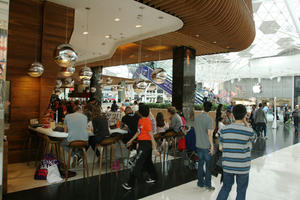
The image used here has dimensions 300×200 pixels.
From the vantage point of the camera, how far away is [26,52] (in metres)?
6.00

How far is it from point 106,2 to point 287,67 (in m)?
29.7

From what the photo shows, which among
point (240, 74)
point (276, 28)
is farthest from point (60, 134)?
point (240, 74)

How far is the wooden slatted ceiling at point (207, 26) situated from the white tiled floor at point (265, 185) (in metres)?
4.06

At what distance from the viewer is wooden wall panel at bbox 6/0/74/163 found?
577 cm

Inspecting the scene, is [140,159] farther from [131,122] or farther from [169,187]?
[131,122]

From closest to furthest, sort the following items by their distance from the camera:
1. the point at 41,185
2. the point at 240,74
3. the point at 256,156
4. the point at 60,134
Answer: the point at 41,185, the point at 60,134, the point at 256,156, the point at 240,74

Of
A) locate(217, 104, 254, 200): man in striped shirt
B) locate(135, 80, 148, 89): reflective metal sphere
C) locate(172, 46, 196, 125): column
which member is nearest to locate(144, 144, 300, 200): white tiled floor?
locate(217, 104, 254, 200): man in striped shirt

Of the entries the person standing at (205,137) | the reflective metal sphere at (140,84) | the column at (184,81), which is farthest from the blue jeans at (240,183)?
the column at (184,81)

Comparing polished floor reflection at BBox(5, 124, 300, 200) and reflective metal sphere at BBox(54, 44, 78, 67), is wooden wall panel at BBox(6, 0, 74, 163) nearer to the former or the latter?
reflective metal sphere at BBox(54, 44, 78, 67)

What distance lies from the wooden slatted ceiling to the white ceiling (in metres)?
0.47

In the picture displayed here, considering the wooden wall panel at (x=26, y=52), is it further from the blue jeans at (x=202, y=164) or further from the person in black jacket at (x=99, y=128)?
the blue jeans at (x=202, y=164)

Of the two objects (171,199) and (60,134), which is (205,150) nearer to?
(171,199)

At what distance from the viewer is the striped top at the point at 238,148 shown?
2.79 metres

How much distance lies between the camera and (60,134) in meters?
4.82
